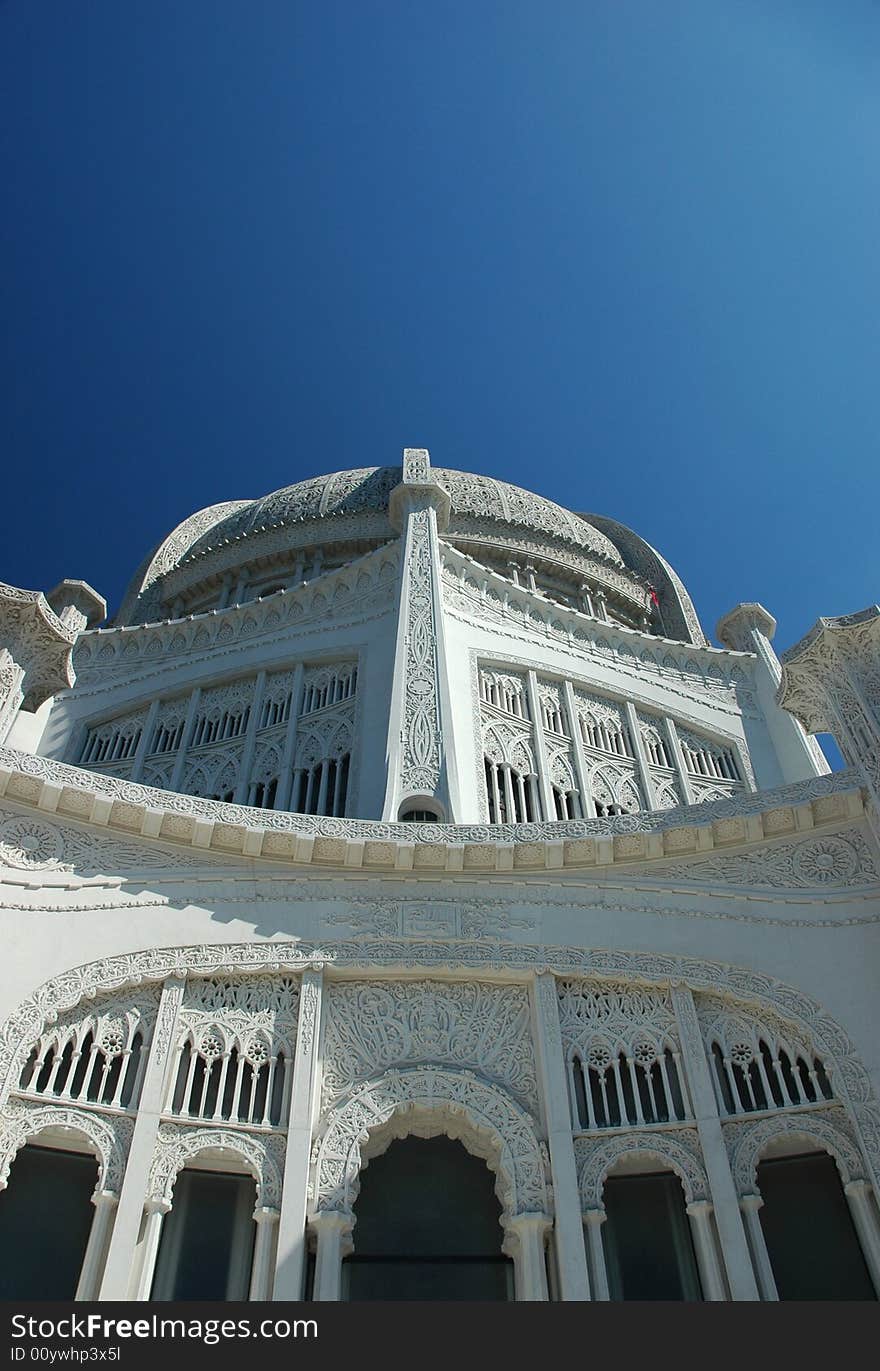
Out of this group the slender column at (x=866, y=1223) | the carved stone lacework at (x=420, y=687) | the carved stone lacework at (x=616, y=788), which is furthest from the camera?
the carved stone lacework at (x=616, y=788)

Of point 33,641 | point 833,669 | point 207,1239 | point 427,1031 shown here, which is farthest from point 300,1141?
point 833,669

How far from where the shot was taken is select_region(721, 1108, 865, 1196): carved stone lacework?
8.27m

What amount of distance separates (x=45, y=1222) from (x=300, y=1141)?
2.19m

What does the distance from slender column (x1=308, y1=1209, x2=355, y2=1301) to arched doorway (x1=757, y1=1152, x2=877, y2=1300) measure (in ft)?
11.4

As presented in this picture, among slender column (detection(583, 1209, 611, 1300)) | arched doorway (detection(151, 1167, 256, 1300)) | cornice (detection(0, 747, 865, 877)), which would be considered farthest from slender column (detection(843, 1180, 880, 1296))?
arched doorway (detection(151, 1167, 256, 1300))

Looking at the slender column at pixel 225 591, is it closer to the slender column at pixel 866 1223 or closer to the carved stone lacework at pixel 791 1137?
the carved stone lacework at pixel 791 1137

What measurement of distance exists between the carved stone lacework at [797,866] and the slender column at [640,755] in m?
4.86

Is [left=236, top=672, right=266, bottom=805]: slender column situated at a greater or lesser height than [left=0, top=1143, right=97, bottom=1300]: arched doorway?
greater

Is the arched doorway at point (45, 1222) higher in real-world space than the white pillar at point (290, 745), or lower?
lower

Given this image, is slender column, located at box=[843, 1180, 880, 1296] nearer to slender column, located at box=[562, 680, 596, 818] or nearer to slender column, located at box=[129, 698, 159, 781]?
slender column, located at box=[562, 680, 596, 818]

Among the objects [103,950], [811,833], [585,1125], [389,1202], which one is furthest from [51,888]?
[811,833]

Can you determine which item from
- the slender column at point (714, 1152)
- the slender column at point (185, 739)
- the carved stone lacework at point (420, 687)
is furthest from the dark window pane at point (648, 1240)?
the slender column at point (185, 739)

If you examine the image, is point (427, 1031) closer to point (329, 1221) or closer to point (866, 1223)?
point (329, 1221)

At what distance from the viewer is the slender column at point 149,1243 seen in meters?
7.70
